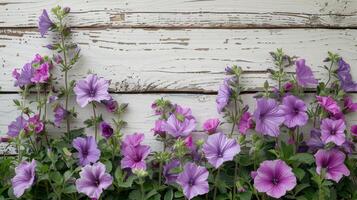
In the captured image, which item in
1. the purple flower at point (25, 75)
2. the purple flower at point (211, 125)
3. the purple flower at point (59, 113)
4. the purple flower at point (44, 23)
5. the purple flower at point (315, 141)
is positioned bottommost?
the purple flower at point (315, 141)

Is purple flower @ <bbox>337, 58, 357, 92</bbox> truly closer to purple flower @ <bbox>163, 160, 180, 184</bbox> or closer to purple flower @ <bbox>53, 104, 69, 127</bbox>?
purple flower @ <bbox>163, 160, 180, 184</bbox>

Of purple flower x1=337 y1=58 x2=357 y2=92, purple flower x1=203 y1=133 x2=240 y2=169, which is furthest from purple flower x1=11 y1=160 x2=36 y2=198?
purple flower x1=337 y1=58 x2=357 y2=92

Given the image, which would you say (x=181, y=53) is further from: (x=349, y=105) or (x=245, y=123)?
(x=349, y=105)

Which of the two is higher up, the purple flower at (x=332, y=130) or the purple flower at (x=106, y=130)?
the purple flower at (x=332, y=130)

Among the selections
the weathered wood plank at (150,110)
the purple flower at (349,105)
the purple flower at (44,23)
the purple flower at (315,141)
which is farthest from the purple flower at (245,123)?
the purple flower at (44,23)

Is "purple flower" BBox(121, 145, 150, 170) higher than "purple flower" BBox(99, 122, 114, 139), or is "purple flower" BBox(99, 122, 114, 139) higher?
"purple flower" BBox(99, 122, 114, 139)

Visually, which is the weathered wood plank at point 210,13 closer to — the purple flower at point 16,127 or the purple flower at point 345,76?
the purple flower at point 345,76

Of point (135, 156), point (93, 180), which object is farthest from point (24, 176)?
point (135, 156)
